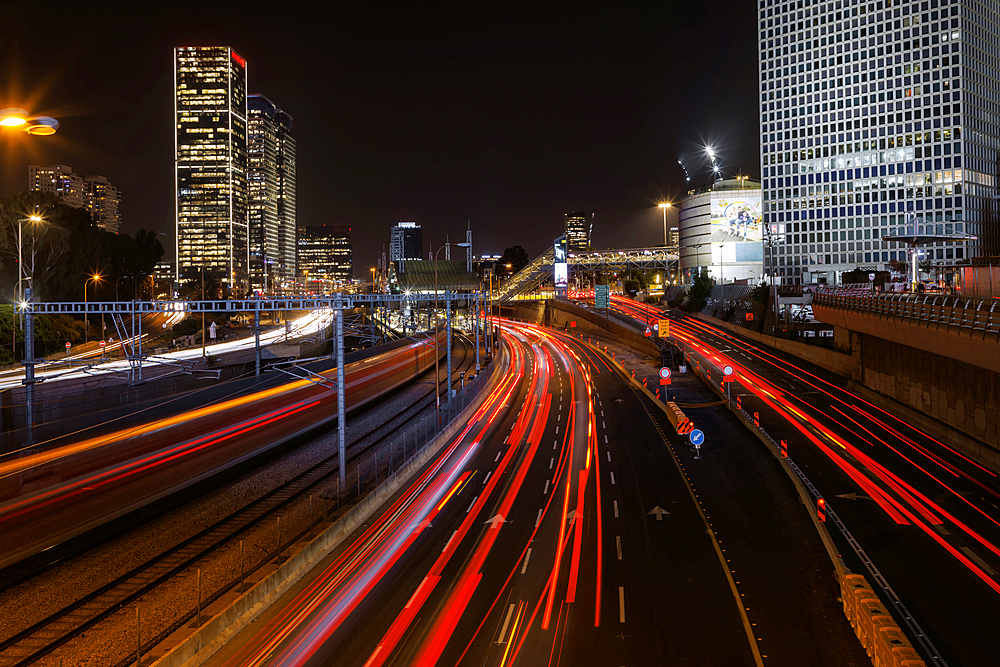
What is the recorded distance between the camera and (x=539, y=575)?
1675 centimetres

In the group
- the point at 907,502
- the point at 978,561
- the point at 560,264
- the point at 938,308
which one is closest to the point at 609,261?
the point at 560,264

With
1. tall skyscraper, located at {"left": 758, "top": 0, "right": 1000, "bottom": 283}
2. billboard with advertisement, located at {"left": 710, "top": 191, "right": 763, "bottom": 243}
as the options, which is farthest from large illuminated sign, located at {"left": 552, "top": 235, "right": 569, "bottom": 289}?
tall skyscraper, located at {"left": 758, "top": 0, "right": 1000, "bottom": 283}

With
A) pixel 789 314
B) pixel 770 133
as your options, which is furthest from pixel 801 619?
pixel 770 133

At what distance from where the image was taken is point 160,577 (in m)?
16.8

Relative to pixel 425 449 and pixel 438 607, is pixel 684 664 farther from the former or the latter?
pixel 425 449

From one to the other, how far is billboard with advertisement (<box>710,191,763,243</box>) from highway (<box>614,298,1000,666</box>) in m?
93.0

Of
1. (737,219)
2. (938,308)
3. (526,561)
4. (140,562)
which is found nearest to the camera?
(526,561)

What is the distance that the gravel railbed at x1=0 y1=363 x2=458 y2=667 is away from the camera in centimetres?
1343

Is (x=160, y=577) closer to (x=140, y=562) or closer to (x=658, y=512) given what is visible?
(x=140, y=562)

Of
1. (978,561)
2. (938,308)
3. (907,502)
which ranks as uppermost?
(938,308)

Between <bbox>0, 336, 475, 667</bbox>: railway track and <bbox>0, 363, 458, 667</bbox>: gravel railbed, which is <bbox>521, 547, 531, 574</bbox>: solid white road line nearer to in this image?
<bbox>0, 336, 475, 667</bbox>: railway track

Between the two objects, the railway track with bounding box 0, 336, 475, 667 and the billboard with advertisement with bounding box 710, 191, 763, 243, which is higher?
the billboard with advertisement with bounding box 710, 191, 763, 243

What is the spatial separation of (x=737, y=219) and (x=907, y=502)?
12001 cm

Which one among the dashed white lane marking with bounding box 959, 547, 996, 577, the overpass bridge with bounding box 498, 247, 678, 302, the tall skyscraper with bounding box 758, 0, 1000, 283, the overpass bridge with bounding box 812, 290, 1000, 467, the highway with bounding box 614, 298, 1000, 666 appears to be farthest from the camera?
the overpass bridge with bounding box 498, 247, 678, 302
